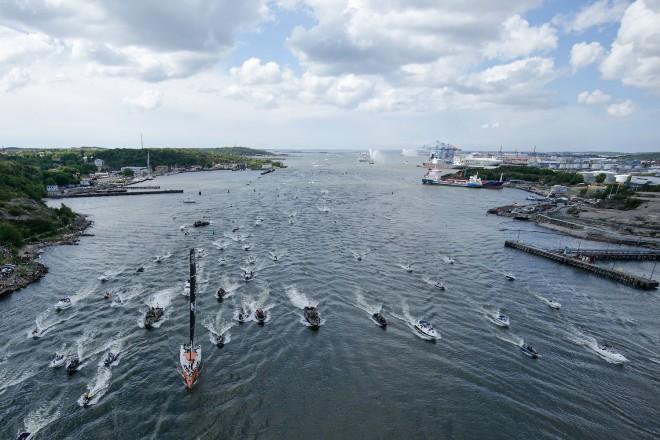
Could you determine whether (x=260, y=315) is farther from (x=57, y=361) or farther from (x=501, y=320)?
(x=501, y=320)

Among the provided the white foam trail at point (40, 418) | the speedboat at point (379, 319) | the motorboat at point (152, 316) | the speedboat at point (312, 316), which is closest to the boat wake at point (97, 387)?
the white foam trail at point (40, 418)

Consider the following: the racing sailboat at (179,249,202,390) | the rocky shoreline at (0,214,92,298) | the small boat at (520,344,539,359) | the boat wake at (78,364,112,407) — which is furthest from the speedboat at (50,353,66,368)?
the small boat at (520,344,539,359)

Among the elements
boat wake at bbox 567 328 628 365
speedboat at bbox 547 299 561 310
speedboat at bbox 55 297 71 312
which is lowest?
boat wake at bbox 567 328 628 365

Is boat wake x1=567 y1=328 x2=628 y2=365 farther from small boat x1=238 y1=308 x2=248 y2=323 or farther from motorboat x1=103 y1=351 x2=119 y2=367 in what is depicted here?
motorboat x1=103 y1=351 x2=119 y2=367

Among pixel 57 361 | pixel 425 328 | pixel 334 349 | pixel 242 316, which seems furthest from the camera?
pixel 242 316

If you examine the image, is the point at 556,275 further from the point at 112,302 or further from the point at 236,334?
the point at 112,302

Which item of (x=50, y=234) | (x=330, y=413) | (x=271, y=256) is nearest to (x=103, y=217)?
(x=50, y=234)

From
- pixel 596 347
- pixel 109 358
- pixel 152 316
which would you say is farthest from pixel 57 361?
pixel 596 347
